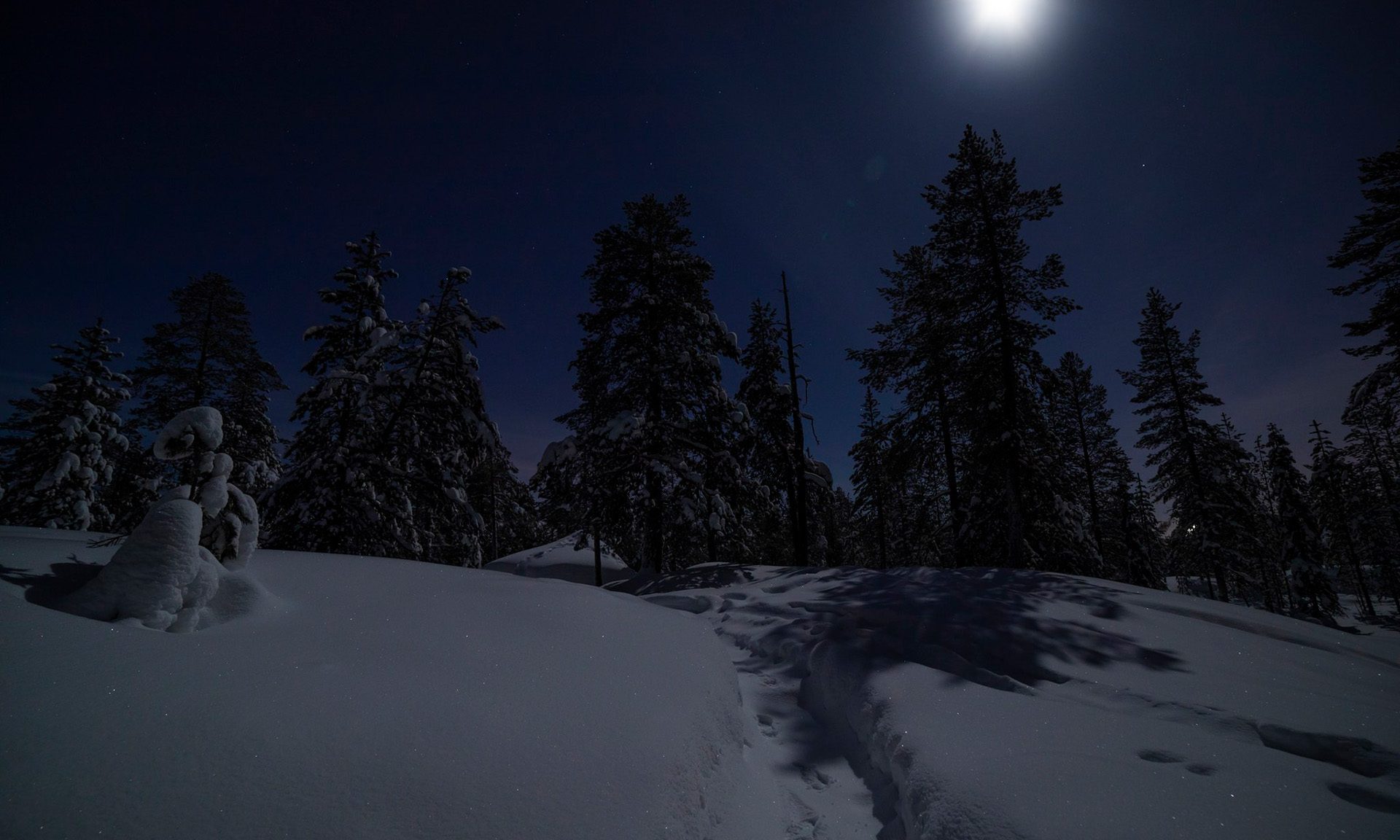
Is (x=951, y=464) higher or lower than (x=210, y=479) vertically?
higher

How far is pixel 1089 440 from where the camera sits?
2270 centimetres

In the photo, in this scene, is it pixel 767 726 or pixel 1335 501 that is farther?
pixel 1335 501

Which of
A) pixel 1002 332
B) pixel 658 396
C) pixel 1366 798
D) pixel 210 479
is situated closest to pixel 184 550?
pixel 210 479

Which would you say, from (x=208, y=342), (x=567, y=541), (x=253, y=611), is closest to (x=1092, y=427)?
(x=567, y=541)

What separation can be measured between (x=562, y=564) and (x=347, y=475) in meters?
15.2

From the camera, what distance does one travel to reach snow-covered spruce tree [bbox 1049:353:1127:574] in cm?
2175

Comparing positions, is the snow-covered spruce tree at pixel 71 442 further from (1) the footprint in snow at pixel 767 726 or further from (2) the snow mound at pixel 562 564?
(1) the footprint in snow at pixel 767 726

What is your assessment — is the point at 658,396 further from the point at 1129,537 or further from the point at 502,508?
the point at 1129,537

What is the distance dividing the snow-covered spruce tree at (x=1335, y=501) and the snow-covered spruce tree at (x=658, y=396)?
35430 millimetres

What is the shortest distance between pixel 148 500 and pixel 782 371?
64.9ft

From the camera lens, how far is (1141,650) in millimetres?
5105

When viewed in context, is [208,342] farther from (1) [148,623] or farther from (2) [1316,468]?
(2) [1316,468]

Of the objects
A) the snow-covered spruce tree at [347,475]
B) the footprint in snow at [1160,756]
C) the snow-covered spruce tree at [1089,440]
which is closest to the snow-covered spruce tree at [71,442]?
the snow-covered spruce tree at [347,475]

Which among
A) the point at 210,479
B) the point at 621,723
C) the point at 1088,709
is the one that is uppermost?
Result: the point at 210,479
